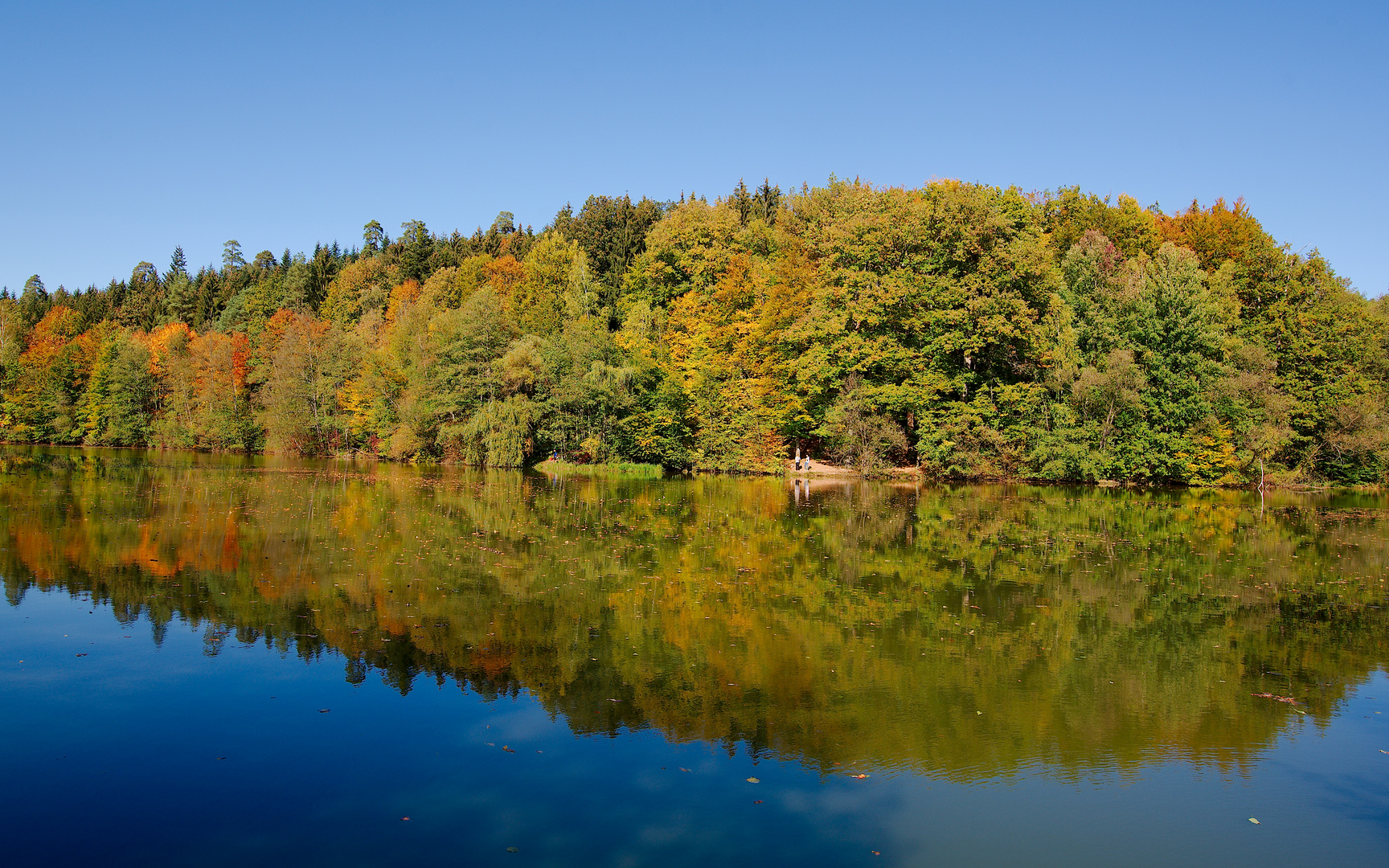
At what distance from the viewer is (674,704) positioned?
8.14m

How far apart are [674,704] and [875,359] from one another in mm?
35161

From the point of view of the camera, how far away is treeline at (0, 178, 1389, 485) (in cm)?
4056

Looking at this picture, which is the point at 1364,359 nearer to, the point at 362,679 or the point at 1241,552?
the point at 1241,552

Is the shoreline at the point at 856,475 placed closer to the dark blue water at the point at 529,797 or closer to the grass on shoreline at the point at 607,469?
the grass on shoreline at the point at 607,469

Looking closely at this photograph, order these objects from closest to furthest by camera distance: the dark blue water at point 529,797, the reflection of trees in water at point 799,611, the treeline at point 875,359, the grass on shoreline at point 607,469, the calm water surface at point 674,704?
the dark blue water at point 529,797 < the calm water surface at point 674,704 < the reflection of trees in water at point 799,611 < the treeline at point 875,359 < the grass on shoreline at point 607,469

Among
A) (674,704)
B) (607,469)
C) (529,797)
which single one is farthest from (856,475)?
(529,797)

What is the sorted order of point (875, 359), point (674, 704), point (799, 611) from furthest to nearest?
point (875, 359)
point (799, 611)
point (674, 704)

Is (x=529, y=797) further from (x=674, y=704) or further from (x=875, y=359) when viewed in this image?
(x=875, y=359)

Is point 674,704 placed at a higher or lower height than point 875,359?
lower

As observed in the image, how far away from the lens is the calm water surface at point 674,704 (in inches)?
226

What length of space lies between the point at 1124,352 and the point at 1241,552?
23310 millimetres

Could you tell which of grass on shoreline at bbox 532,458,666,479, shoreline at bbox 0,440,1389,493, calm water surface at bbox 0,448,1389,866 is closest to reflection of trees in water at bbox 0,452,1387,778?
calm water surface at bbox 0,448,1389,866

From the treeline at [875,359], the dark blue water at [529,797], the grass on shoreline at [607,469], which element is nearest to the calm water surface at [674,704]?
the dark blue water at [529,797]

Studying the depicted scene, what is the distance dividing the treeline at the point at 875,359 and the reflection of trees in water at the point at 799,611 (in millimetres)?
17935
